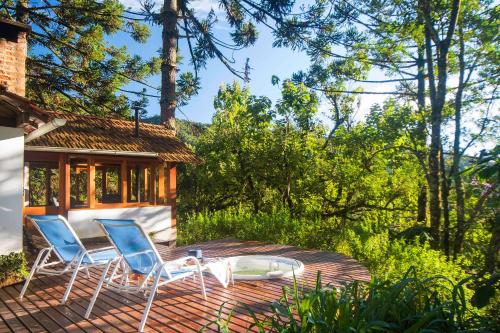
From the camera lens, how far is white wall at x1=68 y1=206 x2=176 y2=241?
1174 centimetres

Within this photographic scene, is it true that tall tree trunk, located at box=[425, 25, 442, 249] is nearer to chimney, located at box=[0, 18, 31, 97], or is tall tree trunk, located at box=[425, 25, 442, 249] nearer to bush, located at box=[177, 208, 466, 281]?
bush, located at box=[177, 208, 466, 281]

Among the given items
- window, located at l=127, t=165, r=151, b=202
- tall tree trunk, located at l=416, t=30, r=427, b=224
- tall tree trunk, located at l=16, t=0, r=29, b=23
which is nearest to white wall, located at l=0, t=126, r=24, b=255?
window, located at l=127, t=165, r=151, b=202

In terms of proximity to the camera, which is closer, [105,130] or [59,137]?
[59,137]

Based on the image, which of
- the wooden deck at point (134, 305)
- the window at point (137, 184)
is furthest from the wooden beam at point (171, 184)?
the wooden deck at point (134, 305)

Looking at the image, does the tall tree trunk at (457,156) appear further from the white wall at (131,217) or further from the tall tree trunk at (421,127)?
the white wall at (131,217)

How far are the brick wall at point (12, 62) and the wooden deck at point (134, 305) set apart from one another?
14.0 feet

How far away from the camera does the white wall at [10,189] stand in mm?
6254

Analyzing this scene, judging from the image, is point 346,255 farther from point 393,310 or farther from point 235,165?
point 235,165

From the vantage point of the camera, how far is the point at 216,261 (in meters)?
5.80

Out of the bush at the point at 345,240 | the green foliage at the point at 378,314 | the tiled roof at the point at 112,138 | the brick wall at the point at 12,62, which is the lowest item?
the bush at the point at 345,240

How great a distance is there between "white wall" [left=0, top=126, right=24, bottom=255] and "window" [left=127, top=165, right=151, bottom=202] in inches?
350

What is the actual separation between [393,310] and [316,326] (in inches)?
27.8

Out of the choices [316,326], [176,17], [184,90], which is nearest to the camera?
[316,326]

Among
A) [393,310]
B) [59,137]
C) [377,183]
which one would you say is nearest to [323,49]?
[377,183]
